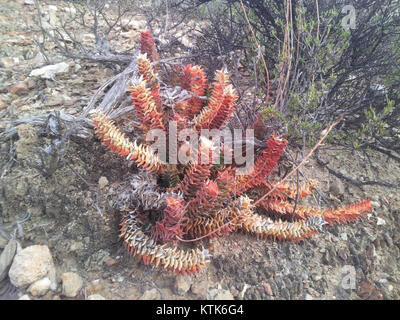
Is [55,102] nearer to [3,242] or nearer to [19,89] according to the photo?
[19,89]

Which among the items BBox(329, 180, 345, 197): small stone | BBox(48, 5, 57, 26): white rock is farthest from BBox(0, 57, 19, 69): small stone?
BBox(329, 180, 345, 197): small stone

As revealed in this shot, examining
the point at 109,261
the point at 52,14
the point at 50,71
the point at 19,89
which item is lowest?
the point at 109,261

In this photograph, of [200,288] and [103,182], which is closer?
[200,288]

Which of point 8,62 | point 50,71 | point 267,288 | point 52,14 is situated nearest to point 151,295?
point 267,288

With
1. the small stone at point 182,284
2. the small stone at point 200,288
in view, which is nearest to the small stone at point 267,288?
the small stone at point 200,288

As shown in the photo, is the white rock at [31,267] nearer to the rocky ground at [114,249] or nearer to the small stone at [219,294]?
the rocky ground at [114,249]

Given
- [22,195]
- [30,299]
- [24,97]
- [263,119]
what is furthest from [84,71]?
[30,299]

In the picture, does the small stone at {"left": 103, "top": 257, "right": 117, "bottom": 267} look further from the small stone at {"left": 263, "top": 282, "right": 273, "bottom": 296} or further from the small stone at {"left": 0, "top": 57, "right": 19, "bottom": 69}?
the small stone at {"left": 0, "top": 57, "right": 19, "bottom": 69}

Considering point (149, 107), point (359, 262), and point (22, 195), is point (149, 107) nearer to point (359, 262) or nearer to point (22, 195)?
point (22, 195)
